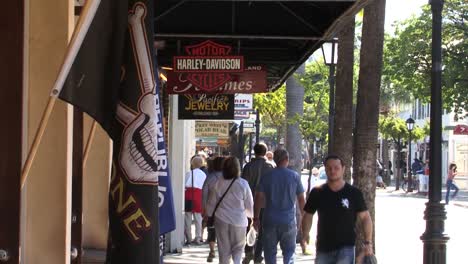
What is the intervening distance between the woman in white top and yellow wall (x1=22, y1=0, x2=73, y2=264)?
12.4 ft

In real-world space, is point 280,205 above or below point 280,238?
above

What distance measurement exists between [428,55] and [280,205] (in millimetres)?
26209

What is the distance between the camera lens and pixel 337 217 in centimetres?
720

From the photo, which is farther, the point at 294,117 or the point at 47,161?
the point at 294,117

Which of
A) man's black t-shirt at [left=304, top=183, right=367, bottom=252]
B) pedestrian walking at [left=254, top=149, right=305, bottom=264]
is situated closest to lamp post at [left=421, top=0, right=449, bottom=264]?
pedestrian walking at [left=254, top=149, right=305, bottom=264]

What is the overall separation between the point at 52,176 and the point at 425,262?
5056 mm

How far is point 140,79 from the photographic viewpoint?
3.81 m

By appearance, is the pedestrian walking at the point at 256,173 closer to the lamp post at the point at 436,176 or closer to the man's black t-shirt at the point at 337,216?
the lamp post at the point at 436,176

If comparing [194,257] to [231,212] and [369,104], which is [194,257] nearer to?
[231,212]

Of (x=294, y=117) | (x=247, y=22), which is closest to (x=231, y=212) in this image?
(x=247, y=22)

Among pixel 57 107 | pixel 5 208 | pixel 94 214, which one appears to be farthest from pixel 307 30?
pixel 5 208

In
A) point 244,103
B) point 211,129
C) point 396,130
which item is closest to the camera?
point 244,103

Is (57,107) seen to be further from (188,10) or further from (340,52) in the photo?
(340,52)

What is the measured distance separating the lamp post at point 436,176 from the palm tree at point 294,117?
7.79m
